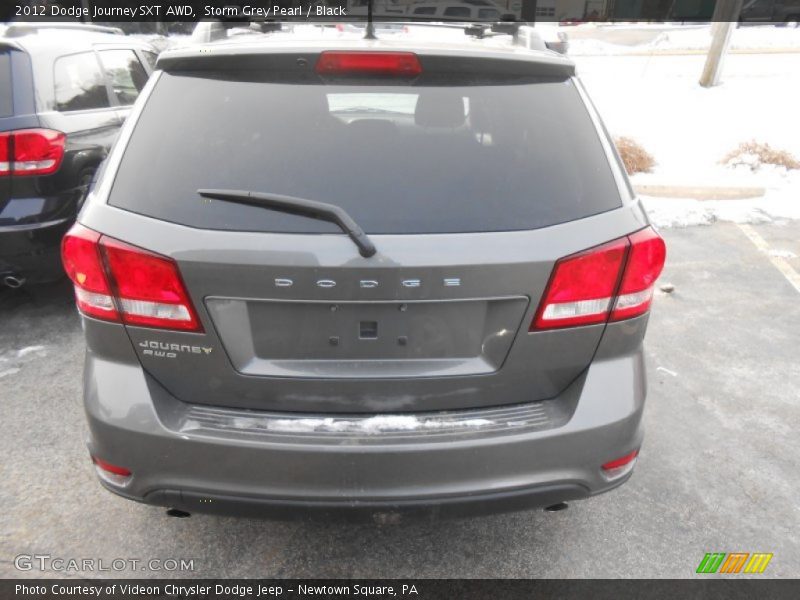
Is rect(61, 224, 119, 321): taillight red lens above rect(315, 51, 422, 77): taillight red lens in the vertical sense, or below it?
below

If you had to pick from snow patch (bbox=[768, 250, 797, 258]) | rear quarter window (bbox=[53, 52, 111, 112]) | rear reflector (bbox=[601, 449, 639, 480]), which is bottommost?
snow patch (bbox=[768, 250, 797, 258])

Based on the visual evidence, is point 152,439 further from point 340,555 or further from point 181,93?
point 181,93

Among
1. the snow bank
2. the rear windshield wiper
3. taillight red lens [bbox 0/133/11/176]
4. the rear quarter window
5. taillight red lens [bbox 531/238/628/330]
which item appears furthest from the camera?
the snow bank

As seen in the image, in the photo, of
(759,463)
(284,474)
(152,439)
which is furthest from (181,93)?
(759,463)

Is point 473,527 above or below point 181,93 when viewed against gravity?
below

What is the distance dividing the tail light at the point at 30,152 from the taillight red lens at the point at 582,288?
3.50m

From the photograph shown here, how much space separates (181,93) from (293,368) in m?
0.99

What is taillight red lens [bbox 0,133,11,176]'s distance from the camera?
3746 millimetres

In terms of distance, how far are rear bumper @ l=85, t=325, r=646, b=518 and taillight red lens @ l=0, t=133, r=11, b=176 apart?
2.56 meters

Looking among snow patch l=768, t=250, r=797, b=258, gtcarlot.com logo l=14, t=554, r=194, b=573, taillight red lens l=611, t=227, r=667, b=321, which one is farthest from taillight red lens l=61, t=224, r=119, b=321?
snow patch l=768, t=250, r=797, b=258

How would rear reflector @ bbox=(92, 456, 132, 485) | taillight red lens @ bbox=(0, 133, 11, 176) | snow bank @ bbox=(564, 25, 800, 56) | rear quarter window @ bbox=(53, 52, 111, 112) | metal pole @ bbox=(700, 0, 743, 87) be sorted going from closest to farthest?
1. rear reflector @ bbox=(92, 456, 132, 485)
2. taillight red lens @ bbox=(0, 133, 11, 176)
3. rear quarter window @ bbox=(53, 52, 111, 112)
4. metal pole @ bbox=(700, 0, 743, 87)
5. snow bank @ bbox=(564, 25, 800, 56)

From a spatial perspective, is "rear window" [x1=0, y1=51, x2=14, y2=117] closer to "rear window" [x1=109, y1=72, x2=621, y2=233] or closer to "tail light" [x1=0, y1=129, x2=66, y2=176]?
"tail light" [x1=0, y1=129, x2=66, y2=176]

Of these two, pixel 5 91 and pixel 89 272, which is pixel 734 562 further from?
pixel 5 91

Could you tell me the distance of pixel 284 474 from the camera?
1831 mm
